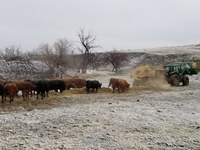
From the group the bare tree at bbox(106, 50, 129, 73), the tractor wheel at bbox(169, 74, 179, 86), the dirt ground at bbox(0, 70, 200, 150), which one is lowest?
the dirt ground at bbox(0, 70, 200, 150)

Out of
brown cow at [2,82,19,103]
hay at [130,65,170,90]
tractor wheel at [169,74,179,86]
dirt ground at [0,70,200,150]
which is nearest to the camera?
dirt ground at [0,70,200,150]

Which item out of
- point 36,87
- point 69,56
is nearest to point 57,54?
point 69,56

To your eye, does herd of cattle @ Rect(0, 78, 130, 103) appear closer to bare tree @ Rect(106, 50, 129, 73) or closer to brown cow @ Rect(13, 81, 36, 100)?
brown cow @ Rect(13, 81, 36, 100)

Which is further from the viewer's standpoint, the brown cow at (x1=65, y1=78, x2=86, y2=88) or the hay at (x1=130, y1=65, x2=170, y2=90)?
the hay at (x1=130, y1=65, x2=170, y2=90)

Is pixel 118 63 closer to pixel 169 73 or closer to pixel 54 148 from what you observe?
pixel 169 73

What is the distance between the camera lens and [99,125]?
1234 centimetres

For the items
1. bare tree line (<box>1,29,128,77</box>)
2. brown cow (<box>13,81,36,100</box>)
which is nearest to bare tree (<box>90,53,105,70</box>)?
bare tree line (<box>1,29,128,77</box>)

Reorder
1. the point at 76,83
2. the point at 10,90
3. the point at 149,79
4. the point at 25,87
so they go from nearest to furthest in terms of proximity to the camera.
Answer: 1. the point at 10,90
2. the point at 25,87
3. the point at 76,83
4. the point at 149,79

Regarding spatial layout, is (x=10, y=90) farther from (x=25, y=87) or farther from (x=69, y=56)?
(x=69, y=56)

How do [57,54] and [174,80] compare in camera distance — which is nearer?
[174,80]

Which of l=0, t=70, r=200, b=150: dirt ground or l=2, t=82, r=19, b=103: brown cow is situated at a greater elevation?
l=2, t=82, r=19, b=103: brown cow

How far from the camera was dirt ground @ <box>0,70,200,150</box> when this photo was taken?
1070 cm

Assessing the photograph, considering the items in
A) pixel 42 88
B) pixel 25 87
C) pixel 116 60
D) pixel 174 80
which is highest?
pixel 116 60

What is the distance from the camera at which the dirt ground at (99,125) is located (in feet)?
35.1
